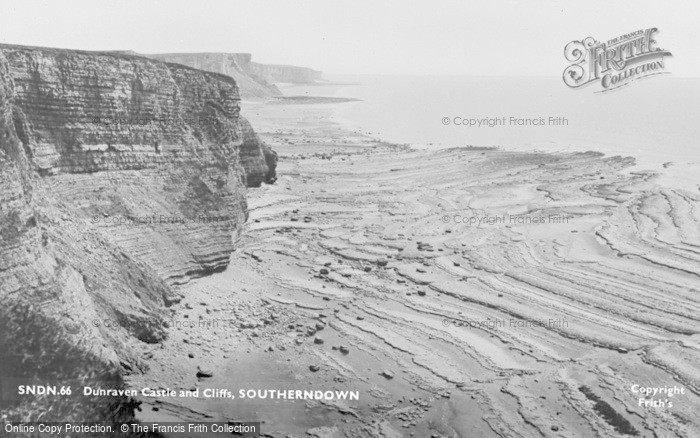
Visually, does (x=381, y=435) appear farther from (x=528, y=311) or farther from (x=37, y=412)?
(x=528, y=311)

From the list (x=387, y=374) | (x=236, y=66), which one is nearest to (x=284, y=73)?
(x=236, y=66)

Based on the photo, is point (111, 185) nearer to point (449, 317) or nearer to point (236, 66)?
point (449, 317)

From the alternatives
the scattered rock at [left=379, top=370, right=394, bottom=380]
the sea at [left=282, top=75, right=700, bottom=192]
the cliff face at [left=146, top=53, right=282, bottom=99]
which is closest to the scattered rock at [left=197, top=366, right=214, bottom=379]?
the scattered rock at [left=379, top=370, right=394, bottom=380]

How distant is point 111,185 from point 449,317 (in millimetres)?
8126

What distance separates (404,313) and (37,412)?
8.43 meters

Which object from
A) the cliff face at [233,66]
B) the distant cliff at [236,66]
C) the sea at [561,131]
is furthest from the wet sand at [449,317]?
the cliff face at [233,66]

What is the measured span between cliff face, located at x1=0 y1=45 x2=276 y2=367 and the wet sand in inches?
42.7

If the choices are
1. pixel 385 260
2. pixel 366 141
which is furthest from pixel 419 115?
pixel 385 260

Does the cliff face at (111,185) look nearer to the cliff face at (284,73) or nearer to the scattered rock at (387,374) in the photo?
the scattered rock at (387,374)

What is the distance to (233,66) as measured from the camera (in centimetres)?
7938

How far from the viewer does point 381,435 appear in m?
9.62

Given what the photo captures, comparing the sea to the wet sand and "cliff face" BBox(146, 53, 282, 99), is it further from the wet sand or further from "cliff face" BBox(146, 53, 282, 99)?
"cliff face" BBox(146, 53, 282, 99)

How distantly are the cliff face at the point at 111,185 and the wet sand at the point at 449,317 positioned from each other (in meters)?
1.09

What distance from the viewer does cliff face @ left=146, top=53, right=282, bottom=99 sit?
70500mm
